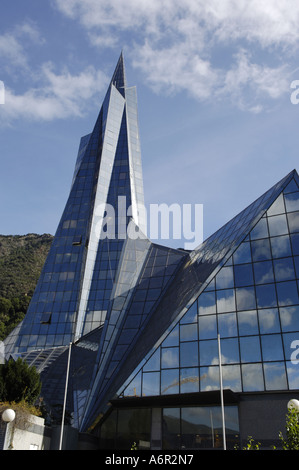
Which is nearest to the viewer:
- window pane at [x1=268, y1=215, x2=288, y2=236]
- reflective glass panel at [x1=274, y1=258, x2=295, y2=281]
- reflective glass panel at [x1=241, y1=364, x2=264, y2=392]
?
reflective glass panel at [x1=241, y1=364, x2=264, y2=392]

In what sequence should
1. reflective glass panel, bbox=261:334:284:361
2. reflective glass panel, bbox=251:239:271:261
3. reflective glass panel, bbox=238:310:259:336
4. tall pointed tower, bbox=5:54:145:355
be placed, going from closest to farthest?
reflective glass panel, bbox=261:334:284:361 → reflective glass panel, bbox=238:310:259:336 → reflective glass panel, bbox=251:239:271:261 → tall pointed tower, bbox=5:54:145:355

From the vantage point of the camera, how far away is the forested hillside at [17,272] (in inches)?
4431

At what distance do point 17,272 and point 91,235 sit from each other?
63810 millimetres

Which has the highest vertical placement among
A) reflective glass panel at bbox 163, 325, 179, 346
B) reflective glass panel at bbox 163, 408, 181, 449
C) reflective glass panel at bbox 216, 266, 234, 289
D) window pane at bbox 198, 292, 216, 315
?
reflective glass panel at bbox 216, 266, 234, 289

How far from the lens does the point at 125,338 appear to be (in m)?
38.4

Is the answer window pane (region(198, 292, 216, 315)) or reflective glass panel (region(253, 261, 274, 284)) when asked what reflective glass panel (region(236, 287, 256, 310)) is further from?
window pane (region(198, 292, 216, 315))

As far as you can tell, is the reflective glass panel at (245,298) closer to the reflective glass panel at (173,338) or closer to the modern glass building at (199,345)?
the modern glass building at (199,345)

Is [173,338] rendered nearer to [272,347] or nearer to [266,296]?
[272,347]

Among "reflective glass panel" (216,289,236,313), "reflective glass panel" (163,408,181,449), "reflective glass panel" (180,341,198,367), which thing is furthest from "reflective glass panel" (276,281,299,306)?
"reflective glass panel" (163,408,181,449)

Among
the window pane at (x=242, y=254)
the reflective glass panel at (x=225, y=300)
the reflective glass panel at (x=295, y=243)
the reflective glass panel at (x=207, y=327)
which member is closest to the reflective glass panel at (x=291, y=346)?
the reflective glass panel at (x=225, y=300)

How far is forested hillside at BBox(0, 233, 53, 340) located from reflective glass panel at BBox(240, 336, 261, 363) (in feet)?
254

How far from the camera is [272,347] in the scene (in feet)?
99.7

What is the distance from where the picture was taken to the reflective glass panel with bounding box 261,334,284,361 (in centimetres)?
2994
